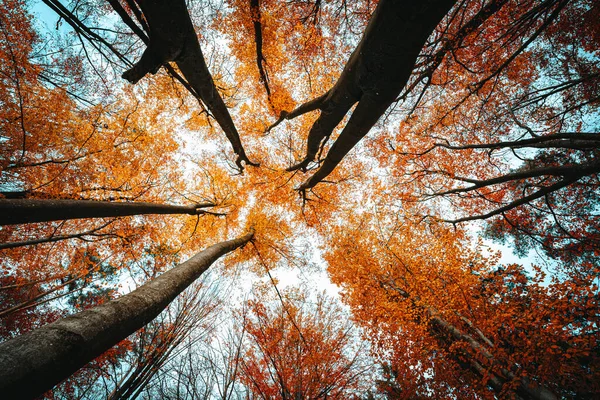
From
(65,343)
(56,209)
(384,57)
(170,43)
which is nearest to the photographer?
(65,343)

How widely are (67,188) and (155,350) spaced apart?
5579mm

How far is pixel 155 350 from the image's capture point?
4.25m

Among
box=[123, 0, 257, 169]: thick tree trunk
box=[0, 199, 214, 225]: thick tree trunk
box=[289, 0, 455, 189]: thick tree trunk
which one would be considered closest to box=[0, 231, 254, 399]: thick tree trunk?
box=[0, 199, 214, 225]: thick tree trunk

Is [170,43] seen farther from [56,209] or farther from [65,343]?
[65,343]

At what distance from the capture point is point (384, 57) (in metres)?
2.07

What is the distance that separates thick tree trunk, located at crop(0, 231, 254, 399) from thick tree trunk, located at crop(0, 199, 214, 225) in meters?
2.07

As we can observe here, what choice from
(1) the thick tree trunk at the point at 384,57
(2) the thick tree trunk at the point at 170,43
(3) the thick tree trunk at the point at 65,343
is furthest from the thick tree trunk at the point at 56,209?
(1) the thick tree trunk at the point at 384,57

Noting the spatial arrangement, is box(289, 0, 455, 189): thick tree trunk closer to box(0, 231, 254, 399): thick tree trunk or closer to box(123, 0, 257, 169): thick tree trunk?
box(123, 0, 257, 169): thick tree trunk

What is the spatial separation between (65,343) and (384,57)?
12.0ft

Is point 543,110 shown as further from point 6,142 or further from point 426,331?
point 6,142

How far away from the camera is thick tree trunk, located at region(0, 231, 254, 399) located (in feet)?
4.11

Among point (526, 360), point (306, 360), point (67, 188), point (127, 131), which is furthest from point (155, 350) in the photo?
point (526, 360)

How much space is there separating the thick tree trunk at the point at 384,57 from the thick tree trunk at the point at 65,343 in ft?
11.9

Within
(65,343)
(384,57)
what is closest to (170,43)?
(384,57)
